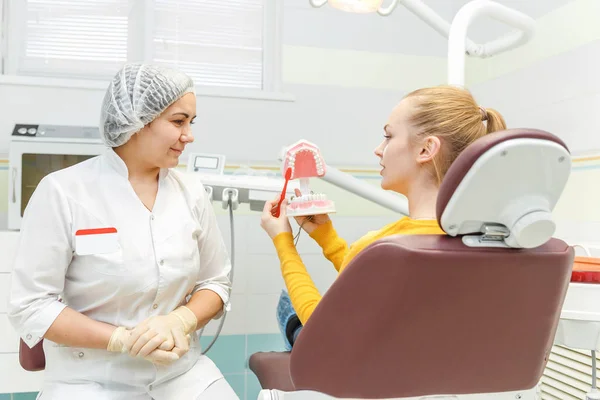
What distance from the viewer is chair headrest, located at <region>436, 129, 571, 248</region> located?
0.87 meters

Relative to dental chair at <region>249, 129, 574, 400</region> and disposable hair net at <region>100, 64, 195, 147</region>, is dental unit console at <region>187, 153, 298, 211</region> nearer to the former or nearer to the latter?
disposable hair net at <region>100, 64, 195, 147</region>

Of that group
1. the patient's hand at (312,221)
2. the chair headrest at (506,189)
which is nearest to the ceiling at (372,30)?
the patient's hand at (312,221)

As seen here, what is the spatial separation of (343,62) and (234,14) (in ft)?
2.10

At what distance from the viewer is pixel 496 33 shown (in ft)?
9.32

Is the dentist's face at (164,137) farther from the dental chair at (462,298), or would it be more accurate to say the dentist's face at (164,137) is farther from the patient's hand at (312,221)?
the dental chair at (462,298)

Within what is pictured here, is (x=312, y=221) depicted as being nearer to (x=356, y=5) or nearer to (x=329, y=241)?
(x=329, y=241)

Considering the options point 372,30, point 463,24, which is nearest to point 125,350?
point 463,24

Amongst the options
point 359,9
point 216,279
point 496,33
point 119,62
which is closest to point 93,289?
point 216,279

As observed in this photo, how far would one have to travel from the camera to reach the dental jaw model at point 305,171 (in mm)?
1352

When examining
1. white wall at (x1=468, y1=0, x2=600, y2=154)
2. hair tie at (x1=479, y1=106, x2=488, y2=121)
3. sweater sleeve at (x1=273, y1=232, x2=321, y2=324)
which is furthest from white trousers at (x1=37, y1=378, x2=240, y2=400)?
white wall at (x1=468, y1=0, x2=600, y2=154)

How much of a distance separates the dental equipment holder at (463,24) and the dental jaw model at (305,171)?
66 centimetres

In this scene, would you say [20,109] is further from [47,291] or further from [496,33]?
[496,33]

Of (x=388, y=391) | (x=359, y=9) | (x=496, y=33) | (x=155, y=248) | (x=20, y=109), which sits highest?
(x=496, y=33)

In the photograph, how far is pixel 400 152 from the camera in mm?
1232
